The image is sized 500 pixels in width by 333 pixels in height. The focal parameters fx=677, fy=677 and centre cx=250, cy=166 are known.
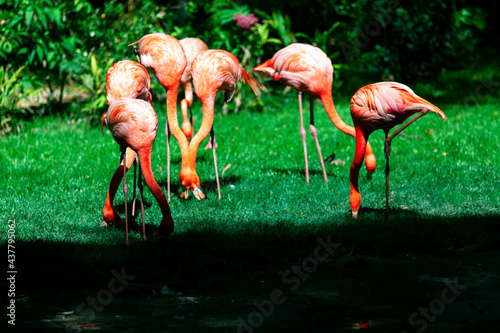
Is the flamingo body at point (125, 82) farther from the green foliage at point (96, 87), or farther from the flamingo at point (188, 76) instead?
the green foliage at point (96, 87)

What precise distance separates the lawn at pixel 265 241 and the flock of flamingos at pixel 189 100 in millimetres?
346

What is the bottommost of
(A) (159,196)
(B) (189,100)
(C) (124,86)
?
(A) (159,196)

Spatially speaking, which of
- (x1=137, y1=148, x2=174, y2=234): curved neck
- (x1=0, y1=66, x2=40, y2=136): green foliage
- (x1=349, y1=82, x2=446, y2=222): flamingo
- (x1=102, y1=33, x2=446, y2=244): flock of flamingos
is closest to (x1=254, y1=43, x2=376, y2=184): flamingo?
(x1=102, y1=33, x2=446, y2=244): flock of flamingos

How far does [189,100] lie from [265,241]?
222 centimetres

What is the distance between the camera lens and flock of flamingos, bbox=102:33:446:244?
206 inches

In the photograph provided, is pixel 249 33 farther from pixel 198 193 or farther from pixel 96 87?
pixel 198 193

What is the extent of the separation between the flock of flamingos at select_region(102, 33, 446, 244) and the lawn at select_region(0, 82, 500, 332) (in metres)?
0.35

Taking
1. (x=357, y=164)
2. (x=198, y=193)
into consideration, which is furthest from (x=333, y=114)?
(x=198, y=193)

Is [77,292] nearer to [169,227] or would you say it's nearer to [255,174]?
[169,227]

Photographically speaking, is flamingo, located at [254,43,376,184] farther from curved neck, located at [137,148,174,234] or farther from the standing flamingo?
curved neck, located at [137,148,174,234]

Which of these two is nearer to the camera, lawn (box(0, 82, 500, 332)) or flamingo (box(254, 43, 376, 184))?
lawn (box(0, 82, 500, 332))

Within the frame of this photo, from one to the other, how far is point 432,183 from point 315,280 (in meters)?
3.02

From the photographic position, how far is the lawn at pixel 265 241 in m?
4.09

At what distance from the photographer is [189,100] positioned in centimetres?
714
